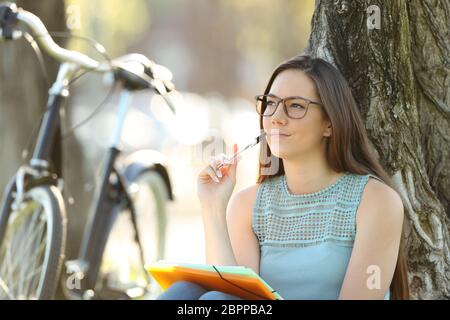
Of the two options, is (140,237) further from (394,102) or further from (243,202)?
(394,102)

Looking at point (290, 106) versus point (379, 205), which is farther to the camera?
point (290, 106)

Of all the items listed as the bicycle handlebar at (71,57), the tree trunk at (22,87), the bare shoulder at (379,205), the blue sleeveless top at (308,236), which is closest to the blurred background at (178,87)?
the tree trunk at (22,87)

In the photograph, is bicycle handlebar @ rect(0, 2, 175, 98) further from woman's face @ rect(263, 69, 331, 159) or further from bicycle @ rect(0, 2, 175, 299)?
woman's face @ rect(263, 69, 331, 159)

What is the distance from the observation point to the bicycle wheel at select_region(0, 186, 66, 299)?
14.2ft

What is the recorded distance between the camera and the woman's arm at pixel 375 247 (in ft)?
10.5

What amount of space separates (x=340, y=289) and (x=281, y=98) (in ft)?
2.09

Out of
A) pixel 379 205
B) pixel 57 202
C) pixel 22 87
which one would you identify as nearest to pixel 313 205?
pixel 379 205

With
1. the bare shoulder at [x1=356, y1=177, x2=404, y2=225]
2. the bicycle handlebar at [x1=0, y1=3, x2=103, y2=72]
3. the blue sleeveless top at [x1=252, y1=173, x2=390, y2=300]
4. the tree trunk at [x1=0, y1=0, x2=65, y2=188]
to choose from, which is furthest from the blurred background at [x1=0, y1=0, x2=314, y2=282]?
the bare shoulder at [x1=356, y1=177, x2=404, y2=225]

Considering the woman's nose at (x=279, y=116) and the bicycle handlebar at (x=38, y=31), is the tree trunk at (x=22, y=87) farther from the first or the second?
the woman's nose at (x=279, y=116)

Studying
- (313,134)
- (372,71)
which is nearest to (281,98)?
(313,134)

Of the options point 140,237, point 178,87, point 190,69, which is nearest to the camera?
point 140,237

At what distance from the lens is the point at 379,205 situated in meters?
3.31

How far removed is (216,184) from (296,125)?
37 cm

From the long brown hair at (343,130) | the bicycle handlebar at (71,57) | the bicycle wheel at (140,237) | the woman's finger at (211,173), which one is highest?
the bicycle handlebar at (71,57)
